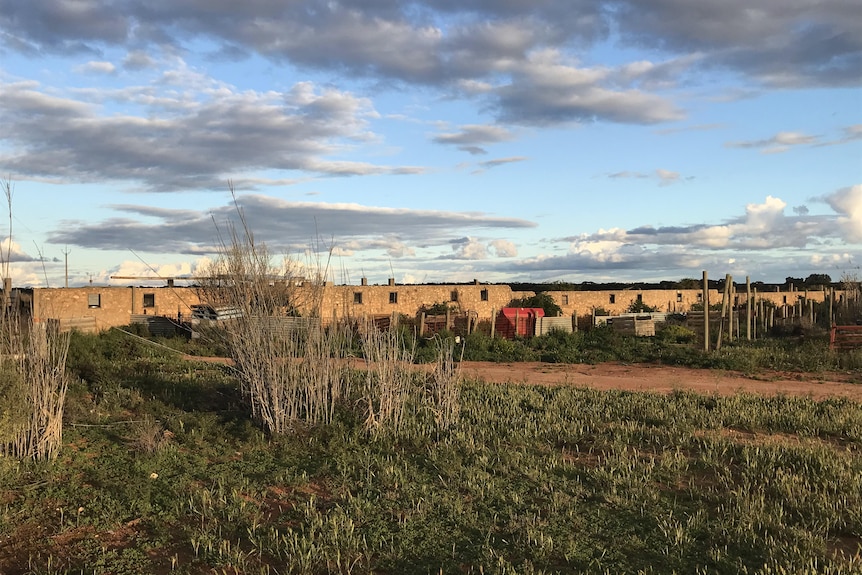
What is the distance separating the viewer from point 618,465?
6281 mm

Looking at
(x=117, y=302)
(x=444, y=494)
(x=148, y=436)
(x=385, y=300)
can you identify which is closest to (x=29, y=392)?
(x=148, y=436)

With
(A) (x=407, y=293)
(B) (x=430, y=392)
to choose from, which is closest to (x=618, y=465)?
(B) (x=430, y=392)

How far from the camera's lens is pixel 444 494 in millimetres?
5551

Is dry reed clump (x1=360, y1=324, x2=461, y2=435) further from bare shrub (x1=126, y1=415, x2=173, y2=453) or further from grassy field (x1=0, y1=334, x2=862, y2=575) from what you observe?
bare shrub (x1=126, y1=415, x2=173, y2=453)

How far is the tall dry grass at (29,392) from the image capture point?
617 centimetres

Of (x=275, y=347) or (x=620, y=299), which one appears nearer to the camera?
(x=275, y=347)

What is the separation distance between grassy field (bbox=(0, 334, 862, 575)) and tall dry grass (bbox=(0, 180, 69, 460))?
249 millimetres

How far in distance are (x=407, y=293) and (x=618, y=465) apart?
76.9 feet

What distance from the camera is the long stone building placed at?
24.7 m

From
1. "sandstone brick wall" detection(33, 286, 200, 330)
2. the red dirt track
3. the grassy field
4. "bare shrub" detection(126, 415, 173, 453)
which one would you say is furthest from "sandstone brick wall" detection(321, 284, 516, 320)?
the grassy field

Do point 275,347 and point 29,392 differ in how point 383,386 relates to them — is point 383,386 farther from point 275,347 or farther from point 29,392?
point 29,392

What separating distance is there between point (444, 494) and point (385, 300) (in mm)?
23391

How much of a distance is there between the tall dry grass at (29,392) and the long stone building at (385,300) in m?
13.1

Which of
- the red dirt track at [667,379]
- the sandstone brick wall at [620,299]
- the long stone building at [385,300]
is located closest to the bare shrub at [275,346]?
the red dirt track at [667,379]
